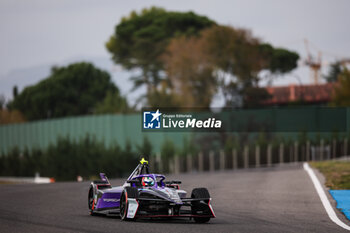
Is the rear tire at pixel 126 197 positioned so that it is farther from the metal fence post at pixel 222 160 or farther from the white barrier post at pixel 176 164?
the metal fence post at pixel 222 160

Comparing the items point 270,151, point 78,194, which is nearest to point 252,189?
point 78,194

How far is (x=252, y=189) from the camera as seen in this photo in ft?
70.5

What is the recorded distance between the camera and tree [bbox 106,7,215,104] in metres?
97.9

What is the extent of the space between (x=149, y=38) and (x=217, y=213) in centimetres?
8468

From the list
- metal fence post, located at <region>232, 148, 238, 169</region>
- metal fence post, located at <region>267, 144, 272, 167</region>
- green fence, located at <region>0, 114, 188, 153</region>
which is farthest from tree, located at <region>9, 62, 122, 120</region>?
metal fence post, located at <region>267, 144, 272, 167</region>

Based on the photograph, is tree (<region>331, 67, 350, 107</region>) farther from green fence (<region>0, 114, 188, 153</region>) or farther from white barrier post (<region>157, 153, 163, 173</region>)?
white barrier post (<region>157, 153, 163, 173</region>)

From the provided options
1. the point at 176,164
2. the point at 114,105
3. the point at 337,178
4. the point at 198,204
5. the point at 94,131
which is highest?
the point at 114,105

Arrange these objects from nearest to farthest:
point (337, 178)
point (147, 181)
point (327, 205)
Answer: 1. point (147, 181)
2. point (327, 205)
3. point (337, 178)

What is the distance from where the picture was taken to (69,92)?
9531 cm

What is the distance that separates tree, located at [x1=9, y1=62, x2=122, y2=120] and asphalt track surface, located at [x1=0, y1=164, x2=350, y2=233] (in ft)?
237

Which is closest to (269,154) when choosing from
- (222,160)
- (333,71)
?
(222,160)

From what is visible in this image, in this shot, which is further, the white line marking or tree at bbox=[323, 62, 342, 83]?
tree at bbox=[323, 62, 342, 83]

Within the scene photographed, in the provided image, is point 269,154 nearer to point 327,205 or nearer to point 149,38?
point 149,38

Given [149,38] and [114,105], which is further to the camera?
[149,38]
